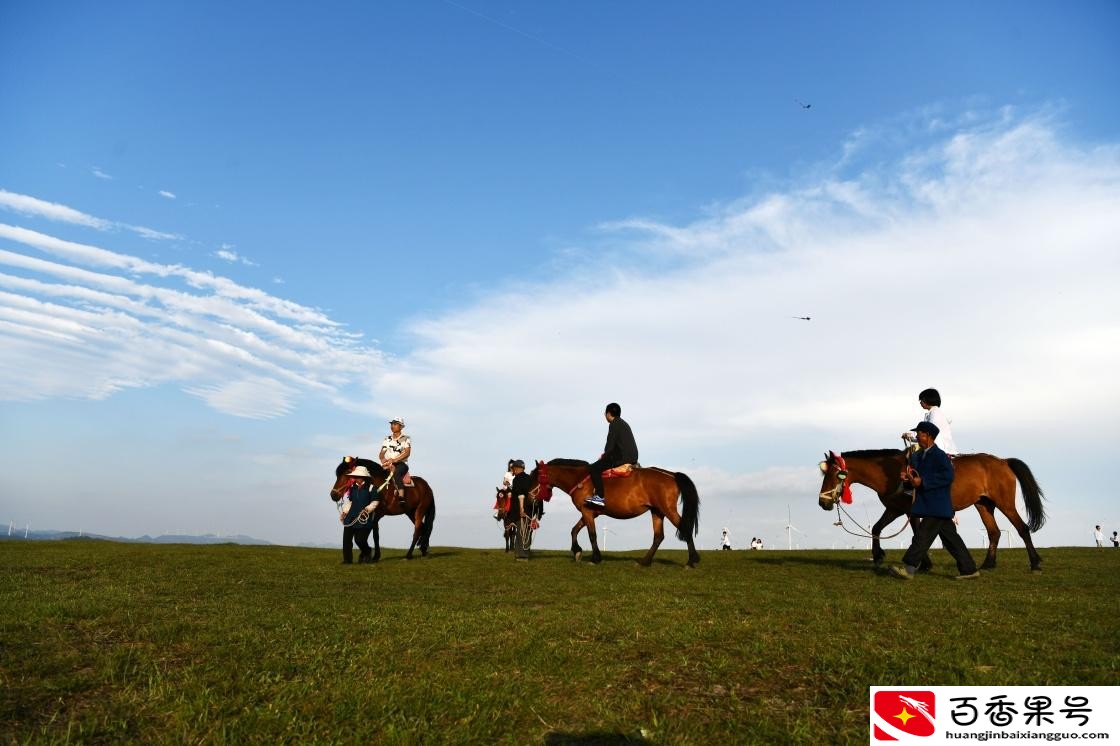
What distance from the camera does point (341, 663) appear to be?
6133 mm

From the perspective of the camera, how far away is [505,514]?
23359 millimetres

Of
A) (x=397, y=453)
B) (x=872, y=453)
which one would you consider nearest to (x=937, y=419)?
(x=872, y=453)

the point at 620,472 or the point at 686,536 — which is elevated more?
the point at 620,472

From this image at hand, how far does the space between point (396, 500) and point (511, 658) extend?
41.3ft

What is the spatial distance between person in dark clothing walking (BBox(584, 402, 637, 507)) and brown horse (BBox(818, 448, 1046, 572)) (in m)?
4.37

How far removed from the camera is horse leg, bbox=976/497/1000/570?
14.8 metres

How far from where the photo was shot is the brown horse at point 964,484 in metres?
14.7

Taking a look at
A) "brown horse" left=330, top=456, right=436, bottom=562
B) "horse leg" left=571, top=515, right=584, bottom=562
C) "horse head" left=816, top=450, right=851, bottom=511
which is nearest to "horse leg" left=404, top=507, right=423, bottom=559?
"brown horse" left=330, top=456, right=436, bottom=562

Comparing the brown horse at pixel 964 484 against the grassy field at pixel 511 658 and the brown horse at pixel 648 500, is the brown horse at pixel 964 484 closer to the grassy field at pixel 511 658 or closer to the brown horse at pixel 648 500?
the brown horse at pixel 648 500

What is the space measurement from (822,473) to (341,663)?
39.3 ft

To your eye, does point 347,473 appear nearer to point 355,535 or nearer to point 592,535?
point 355,535

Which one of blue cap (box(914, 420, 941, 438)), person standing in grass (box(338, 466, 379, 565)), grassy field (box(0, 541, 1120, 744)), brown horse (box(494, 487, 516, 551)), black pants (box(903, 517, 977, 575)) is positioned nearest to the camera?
grassy field (box(0, 541, 1120, 744))

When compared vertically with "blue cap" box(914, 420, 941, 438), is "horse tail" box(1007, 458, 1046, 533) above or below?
below

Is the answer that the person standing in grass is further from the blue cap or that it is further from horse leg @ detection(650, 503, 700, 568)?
the blue cap
